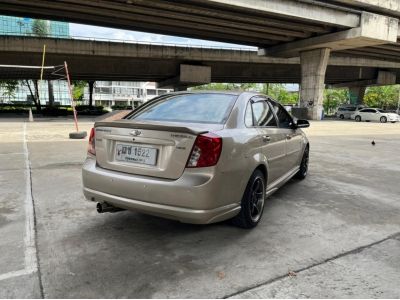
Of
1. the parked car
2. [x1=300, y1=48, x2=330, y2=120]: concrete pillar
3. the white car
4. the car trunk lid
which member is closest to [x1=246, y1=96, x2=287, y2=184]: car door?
the car trunk lid

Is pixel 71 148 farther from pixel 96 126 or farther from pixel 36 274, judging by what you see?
pixel 36 274

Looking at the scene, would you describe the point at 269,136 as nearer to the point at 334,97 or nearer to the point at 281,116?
the point at 281,116

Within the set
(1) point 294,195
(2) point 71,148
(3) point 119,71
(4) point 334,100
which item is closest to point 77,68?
(3) point 119,71

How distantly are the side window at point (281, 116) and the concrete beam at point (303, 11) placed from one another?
17.6 meters

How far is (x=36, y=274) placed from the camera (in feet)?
9.38

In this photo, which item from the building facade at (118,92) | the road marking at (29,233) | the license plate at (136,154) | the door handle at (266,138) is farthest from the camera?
the building facade at (118,92)

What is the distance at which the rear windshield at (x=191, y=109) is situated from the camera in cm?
381

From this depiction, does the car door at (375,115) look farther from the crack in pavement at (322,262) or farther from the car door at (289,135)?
the crack in pavement at (322,262)

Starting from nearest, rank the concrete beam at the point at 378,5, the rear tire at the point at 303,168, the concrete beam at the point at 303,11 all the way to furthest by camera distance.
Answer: the rear tire at the point at 303,168
the concrete beam at the point at 303,11
the concrete beam at the point at 378,5

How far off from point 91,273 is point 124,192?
0.80 meters

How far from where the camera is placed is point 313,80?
107 ft

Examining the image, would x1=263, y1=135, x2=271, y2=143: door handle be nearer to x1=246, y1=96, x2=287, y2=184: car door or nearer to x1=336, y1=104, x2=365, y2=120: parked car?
x1=246, y1=96, x2=287, y2=184: car door

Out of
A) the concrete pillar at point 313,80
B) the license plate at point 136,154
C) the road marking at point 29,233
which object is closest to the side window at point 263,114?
the license plate at point 136,154

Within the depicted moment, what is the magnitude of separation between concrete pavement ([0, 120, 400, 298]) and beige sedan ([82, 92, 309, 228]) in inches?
14.0
